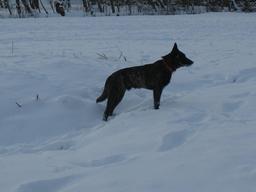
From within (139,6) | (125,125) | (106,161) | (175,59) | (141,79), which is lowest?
(139,6)

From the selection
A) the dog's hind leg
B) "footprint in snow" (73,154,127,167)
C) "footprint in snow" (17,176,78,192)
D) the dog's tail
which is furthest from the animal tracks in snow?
the dog's tail

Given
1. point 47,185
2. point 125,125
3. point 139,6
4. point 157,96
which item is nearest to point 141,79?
point 157,96

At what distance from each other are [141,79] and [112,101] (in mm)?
598

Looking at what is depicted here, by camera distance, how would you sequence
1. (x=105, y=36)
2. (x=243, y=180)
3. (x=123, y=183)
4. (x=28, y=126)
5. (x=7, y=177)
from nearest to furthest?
1. (x=243, y=180)
2. (x=123, y=183)
3. (x=7, y=177)
4. (x=28, y=126)
5. (x=105, y=36)

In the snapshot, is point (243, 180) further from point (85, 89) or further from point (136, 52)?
point (136, 52)

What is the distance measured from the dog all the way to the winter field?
0.26m

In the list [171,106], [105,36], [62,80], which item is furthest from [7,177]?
[105,36]

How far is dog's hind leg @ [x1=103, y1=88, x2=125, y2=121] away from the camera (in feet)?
27.3

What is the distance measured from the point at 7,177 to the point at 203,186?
2.08m

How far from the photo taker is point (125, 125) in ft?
24.1

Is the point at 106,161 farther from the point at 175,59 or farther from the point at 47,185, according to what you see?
the point at 175,59

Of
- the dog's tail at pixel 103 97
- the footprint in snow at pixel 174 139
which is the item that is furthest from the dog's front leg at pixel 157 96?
the footprint in snow at pixel 174 139

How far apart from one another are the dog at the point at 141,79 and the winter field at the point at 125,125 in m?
0.26

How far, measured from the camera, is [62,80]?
31.0 ft
